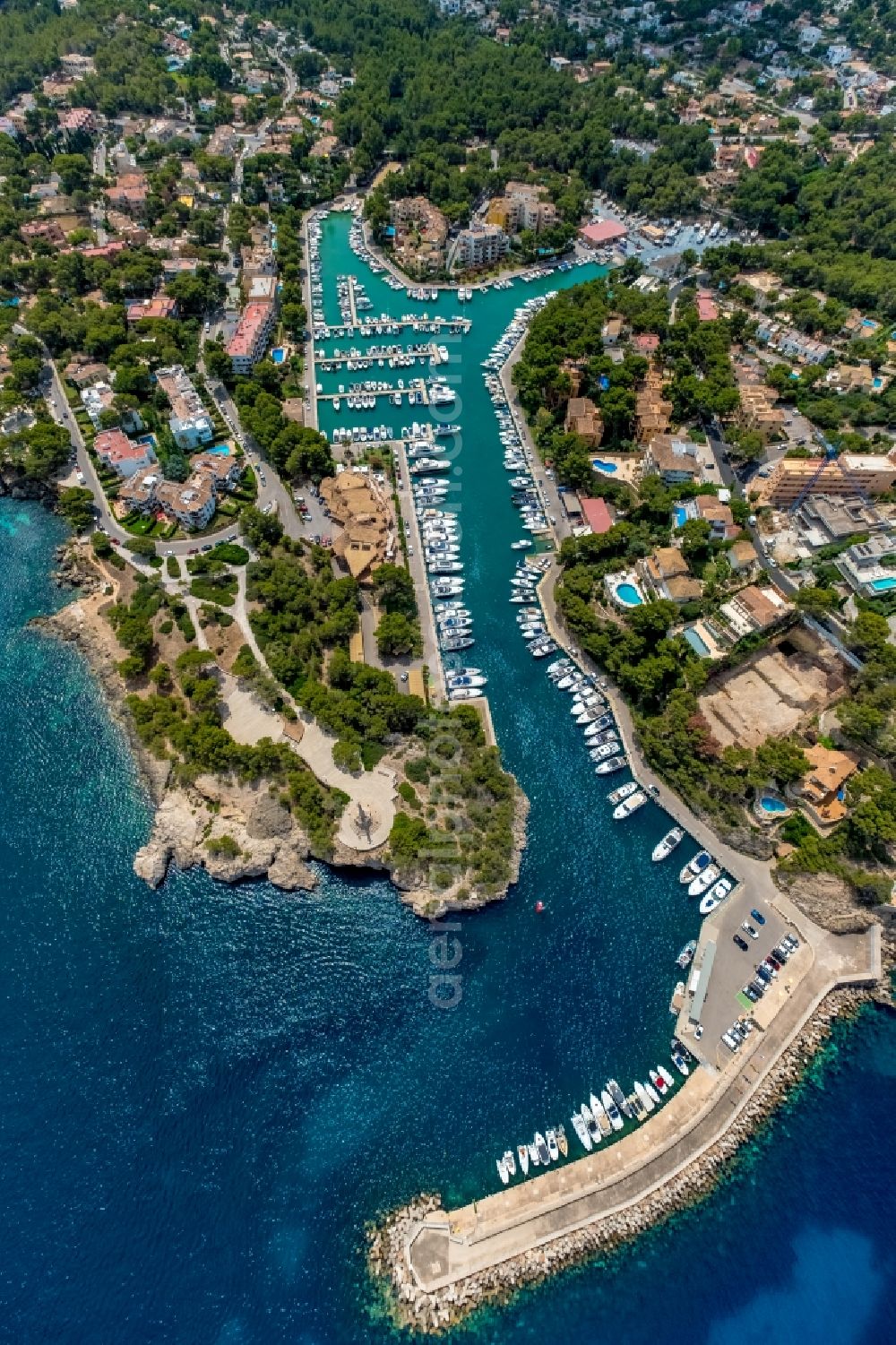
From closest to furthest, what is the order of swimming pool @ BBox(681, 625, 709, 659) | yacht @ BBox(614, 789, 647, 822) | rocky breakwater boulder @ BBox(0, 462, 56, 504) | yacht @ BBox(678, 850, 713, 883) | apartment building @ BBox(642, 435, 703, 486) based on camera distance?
1. yacht @ BBox(678, 850, 713, 883)
2. yacht @ BBox(614, 789, 647, 822)
3. swimming pool @ BBox(681, 625, 709, 659)
4. apartment building @ BBox(642, 435, 703, 486)
5. rocky breakwater boulder @ BBox(0, 462, 56, 504)

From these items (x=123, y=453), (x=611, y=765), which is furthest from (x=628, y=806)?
(x=123, y=453)

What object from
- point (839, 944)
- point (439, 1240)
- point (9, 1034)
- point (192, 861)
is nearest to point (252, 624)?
point (192, 861)

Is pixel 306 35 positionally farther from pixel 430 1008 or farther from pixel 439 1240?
pixel 439 1240

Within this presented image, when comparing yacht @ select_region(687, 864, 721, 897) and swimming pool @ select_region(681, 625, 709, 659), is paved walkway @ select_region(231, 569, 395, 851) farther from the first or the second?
swimming pool @ select_region(681, 625, 709, 659)

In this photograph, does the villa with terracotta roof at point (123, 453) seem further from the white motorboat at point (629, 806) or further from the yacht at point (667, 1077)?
the yacht at point (667, 1077)

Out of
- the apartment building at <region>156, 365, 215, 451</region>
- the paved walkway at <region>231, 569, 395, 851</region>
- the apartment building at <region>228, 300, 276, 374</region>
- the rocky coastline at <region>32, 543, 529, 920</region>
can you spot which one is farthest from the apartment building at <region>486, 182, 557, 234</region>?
the rocky coastline at <region>32, 543, 529, 920</region>

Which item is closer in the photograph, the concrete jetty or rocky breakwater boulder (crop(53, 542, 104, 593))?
the concrete jetty
